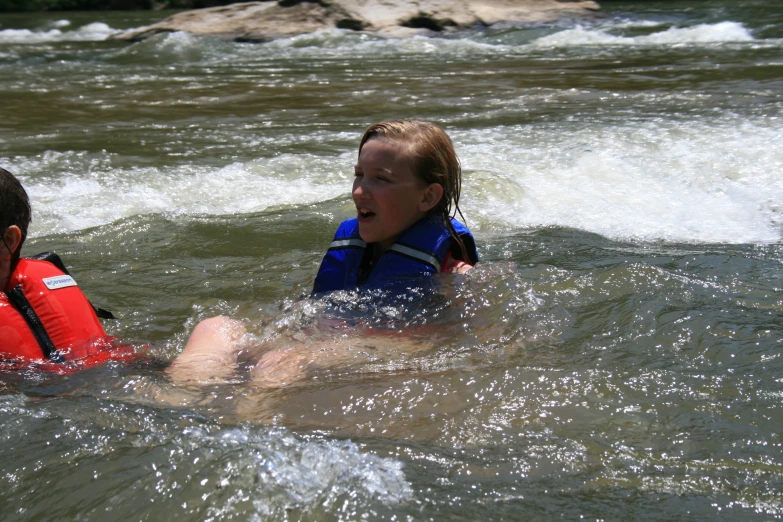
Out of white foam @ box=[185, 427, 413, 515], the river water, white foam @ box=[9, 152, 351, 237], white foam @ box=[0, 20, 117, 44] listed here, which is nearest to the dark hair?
the river water

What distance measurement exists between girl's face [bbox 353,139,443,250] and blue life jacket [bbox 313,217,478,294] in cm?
7

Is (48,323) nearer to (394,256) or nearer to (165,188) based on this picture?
(394,256)

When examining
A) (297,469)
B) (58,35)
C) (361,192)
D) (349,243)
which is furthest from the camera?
(58,35)

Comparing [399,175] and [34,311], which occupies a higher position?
[399,175]

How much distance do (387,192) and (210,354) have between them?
90 centimetres

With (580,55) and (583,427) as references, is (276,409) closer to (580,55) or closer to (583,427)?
(583,427)

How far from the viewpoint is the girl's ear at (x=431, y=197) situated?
3410mm

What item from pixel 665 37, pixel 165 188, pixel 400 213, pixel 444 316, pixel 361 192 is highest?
pixel 361 192

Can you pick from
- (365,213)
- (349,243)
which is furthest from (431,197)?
(349,243)

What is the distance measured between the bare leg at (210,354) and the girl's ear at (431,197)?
2.78 ft

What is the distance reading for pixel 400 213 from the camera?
3416mm

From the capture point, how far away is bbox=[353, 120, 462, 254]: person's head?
3340 mm

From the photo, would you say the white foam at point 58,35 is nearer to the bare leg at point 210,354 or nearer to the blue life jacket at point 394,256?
the blue life jacket at point 394,256

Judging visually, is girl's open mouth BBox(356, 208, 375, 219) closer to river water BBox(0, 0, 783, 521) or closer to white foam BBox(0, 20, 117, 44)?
river water BBox(0, 0, 783, 521)
